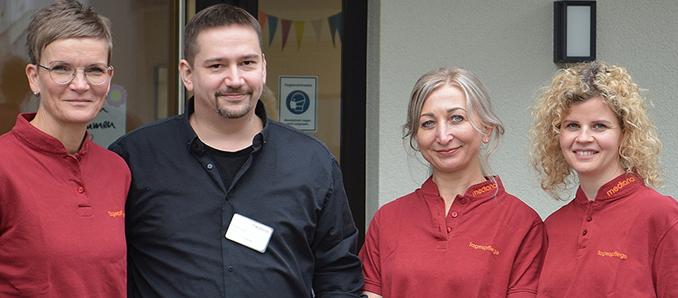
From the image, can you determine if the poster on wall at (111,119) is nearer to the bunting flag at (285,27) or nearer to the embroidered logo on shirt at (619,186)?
the bunting flag at (285,27)

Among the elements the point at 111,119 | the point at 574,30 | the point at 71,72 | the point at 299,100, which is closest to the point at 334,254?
the point at 71,72

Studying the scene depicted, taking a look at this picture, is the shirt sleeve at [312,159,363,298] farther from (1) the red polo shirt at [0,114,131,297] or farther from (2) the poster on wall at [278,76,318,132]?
(2) the poster on wall at [278,76,318,132]

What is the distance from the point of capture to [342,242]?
8.25 feet

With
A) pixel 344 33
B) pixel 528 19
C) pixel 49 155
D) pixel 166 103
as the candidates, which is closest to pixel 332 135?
pixel 344 33

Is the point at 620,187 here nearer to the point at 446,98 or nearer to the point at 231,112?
the point at 446,98

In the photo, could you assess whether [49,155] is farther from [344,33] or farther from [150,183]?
Answer: [344,33]

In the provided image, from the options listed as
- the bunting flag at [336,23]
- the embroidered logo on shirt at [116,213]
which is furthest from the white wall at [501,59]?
the embroidered logo on shirt at [116,213]

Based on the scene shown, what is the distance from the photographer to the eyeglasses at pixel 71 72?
2035 mm

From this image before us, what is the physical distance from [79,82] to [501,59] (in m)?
2.62

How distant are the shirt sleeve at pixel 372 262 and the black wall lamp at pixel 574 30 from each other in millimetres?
1971

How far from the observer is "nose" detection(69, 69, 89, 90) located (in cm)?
204

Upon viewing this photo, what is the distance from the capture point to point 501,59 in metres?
4.00

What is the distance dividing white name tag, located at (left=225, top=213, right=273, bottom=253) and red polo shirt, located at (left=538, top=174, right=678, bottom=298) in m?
0.92

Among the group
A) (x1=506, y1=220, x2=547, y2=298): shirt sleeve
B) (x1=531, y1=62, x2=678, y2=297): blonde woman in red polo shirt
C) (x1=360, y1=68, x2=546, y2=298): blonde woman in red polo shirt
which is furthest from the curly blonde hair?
(x1=506, y1=220, x2=547, y2=298): shirt sleeve
